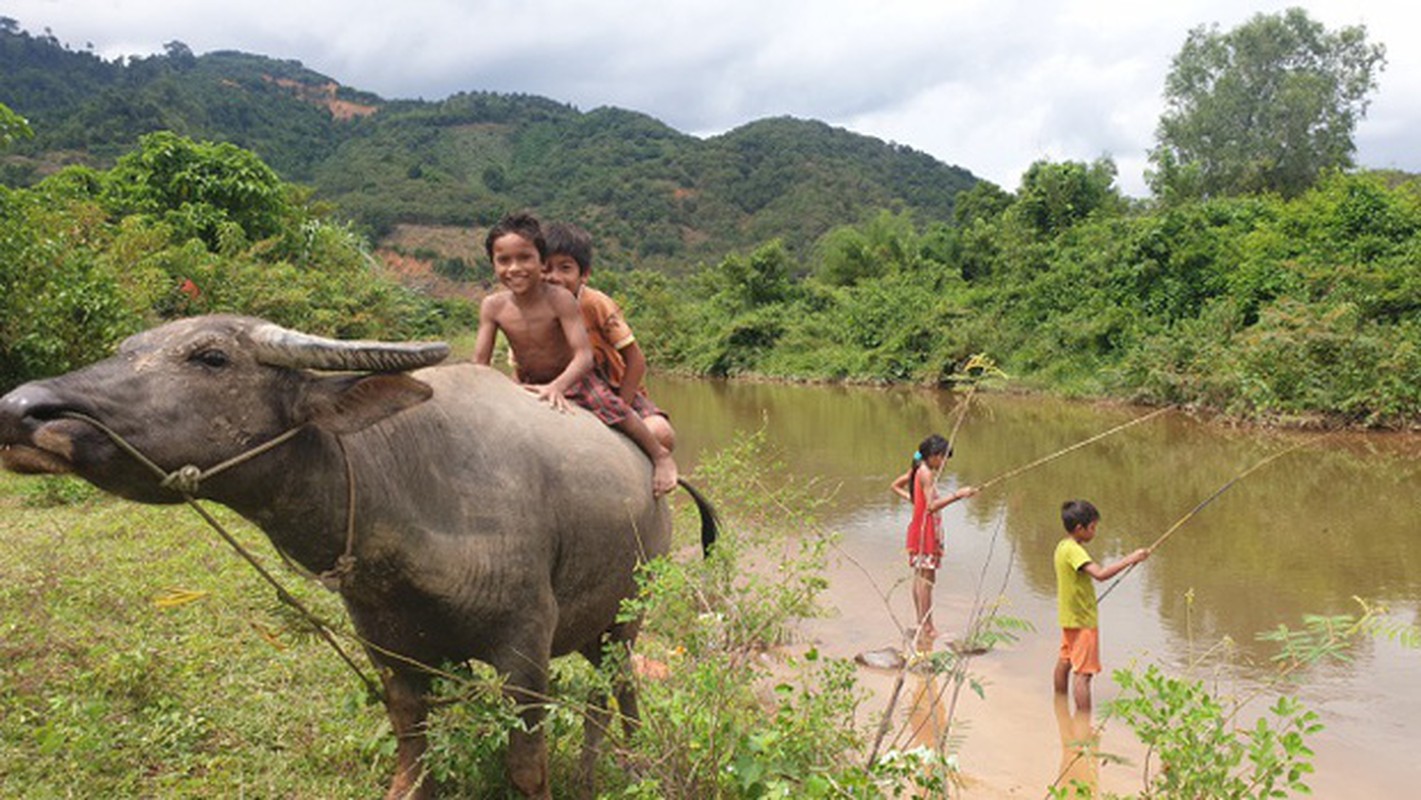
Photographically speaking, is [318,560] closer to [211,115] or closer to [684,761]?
[684,761]

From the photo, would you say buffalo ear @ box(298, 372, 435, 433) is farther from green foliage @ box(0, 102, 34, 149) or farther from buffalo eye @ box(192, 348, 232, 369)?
green foliage @ box(0, 102, 34, 149)

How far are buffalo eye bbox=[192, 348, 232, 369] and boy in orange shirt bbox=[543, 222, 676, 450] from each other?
4.86 ft

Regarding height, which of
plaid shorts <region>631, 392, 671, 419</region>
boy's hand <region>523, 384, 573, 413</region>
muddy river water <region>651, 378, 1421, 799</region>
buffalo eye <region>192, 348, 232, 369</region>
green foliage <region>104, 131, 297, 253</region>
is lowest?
muddy river water <region>651, 378, 1421, 799</region>

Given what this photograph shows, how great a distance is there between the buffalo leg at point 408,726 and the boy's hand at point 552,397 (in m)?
0.90

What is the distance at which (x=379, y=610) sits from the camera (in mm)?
2393

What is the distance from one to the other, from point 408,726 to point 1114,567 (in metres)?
3.14

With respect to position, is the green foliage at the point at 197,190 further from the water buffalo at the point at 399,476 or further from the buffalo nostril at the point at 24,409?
the buffalo nostril at the point at 24,409

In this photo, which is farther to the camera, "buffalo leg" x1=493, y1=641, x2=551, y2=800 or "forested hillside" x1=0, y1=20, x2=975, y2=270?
"forested hillside" x1=0, y1=20, x2=975, y2=270

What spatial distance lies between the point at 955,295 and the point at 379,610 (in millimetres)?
28127

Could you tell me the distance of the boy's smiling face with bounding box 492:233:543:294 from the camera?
2959 millimetres

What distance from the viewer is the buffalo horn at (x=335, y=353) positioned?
6.45ft

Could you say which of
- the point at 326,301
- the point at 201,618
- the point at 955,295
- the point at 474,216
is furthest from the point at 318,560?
the point at 474,216

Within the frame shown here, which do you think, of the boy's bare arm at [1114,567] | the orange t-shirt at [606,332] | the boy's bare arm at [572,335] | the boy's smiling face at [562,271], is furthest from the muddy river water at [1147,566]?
the boy's smiling face at [562,271]

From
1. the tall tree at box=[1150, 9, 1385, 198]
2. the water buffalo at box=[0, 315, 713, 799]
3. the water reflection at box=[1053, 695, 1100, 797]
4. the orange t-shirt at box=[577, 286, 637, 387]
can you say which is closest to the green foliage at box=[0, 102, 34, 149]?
the orange t-shirt at box=[577, 286, 637, 387]
